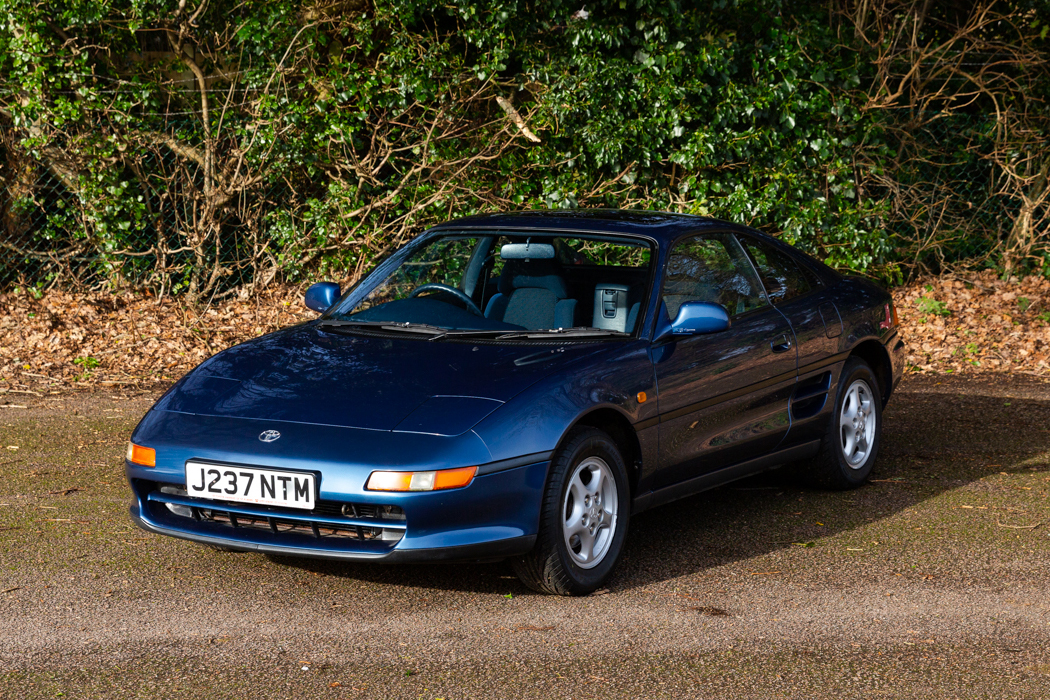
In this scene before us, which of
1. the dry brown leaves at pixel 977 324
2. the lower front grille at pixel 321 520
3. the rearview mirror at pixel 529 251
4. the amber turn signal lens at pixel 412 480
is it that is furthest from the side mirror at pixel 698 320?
the dry brown leaves at pixel 977 324

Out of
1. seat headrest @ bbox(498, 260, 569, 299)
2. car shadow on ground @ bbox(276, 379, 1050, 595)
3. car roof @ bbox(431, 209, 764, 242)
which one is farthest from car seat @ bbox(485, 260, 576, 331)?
car shadow on ground @ bbox(276, 379, 1050, 595)

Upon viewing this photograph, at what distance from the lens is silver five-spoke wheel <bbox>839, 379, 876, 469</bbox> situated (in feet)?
21.2

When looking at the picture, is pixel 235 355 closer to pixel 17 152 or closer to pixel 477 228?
pixel 477 228

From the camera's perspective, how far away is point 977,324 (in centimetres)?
1130

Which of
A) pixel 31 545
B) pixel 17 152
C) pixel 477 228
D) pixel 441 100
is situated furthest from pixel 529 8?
pixel 31 545

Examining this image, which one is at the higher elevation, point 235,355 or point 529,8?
point 529,8

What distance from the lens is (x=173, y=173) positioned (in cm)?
1106

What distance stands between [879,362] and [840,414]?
70 cm

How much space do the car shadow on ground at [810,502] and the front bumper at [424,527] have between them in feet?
1.66

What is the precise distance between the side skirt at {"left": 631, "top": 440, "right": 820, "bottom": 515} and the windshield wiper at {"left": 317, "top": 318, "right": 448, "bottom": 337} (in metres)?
1.17

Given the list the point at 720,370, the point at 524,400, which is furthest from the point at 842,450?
the point at 524,400

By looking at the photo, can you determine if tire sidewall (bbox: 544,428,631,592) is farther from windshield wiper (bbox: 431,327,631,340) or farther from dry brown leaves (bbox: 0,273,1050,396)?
dry brown leaves (bbox: 0,273,1050,396)

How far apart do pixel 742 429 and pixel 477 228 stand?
1633 millimetres

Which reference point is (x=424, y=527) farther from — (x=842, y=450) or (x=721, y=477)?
(x=842, y=450)
